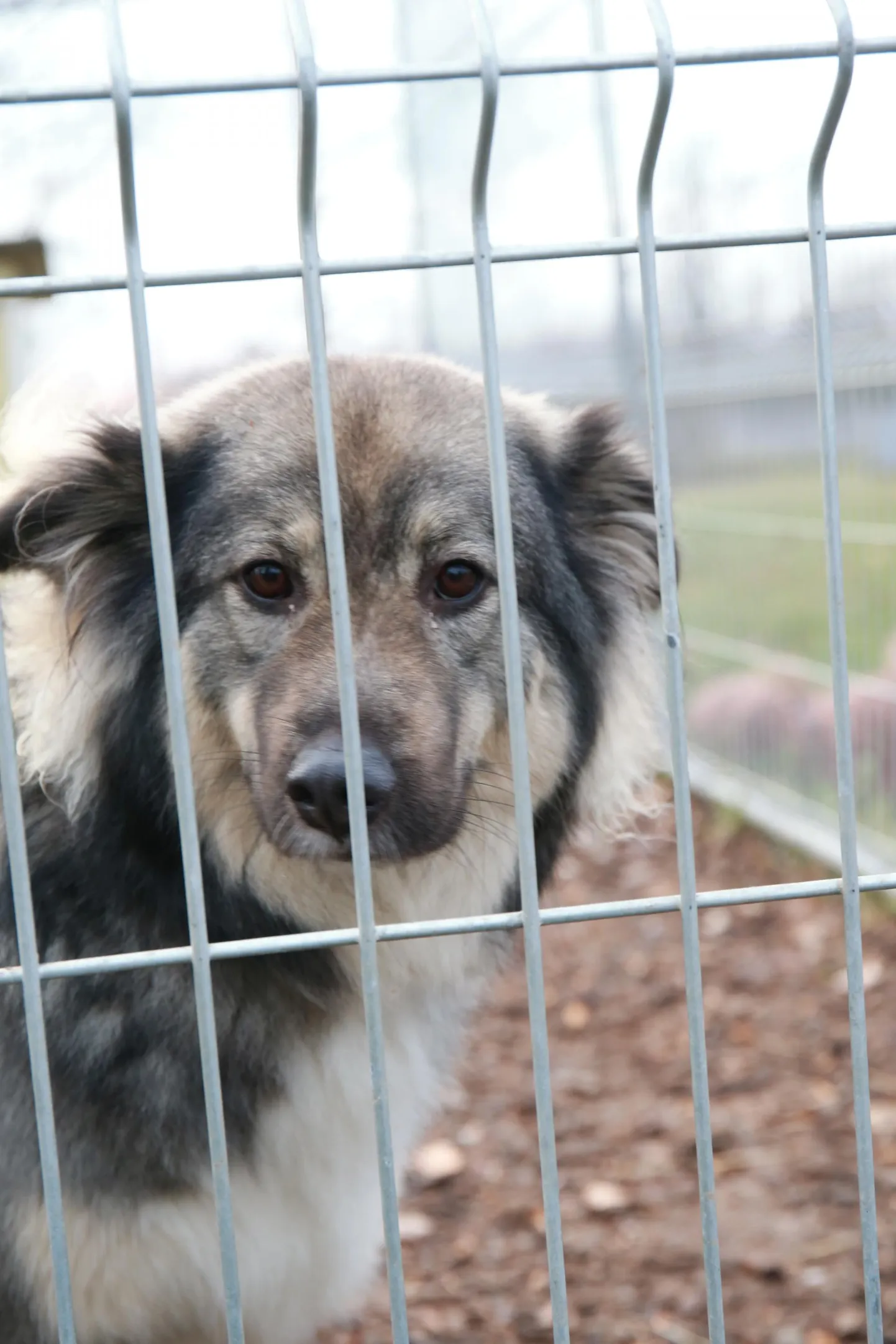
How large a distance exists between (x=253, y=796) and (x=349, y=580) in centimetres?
38

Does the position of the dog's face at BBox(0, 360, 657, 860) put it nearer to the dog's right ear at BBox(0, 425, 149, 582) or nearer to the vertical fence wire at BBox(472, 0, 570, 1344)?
the dog's right ear at BBox(0, 425, 149, 582)

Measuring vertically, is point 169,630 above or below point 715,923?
above

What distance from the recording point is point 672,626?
1449mm

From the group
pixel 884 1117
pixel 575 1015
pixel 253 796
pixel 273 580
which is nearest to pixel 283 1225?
pixel 253 796

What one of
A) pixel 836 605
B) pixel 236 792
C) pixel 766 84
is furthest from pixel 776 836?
pixel 836 605

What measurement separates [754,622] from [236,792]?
404cm

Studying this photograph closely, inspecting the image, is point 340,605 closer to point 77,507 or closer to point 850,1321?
point 77,507

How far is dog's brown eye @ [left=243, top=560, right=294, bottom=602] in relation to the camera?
2145mm

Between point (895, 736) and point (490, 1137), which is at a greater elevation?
point (895, 736)

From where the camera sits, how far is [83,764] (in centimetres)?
221

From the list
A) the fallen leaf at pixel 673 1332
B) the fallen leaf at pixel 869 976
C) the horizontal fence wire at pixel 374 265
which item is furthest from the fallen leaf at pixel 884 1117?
the horizontal fence wire at pixel 374 265

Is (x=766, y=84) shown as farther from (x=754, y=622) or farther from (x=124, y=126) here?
(x=124, y=126)

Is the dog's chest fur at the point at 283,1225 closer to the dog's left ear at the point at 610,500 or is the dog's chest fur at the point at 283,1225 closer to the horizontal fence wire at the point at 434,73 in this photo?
the dog's left ear at the point at 610,500

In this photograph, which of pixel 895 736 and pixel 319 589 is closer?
pixel 319 589
